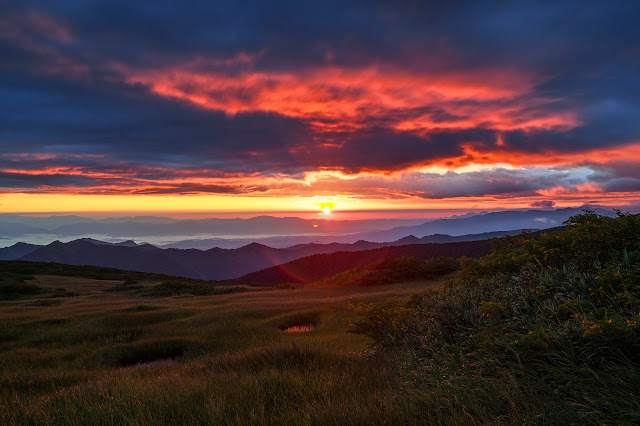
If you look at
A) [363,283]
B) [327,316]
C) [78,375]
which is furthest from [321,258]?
[78,375]

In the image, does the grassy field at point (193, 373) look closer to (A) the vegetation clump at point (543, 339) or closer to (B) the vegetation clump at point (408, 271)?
(A) the vegetation clump at point (543, 339)

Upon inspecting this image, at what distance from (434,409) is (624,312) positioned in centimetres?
336

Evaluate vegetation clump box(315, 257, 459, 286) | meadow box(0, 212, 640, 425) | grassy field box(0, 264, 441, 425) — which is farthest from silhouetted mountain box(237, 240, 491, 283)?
meadow box(0, 212, 640, 425)

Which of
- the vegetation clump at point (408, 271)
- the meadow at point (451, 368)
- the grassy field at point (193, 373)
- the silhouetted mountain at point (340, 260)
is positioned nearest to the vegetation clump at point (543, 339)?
the meadow at point (451, 368)

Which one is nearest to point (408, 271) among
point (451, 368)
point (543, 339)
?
point (451, 368)

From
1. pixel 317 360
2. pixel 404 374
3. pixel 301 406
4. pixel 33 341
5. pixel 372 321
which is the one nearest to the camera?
pixel 301 406

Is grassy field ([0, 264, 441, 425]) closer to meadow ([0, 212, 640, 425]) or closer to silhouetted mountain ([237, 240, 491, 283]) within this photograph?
meadow ([0, 212, 640, 425])

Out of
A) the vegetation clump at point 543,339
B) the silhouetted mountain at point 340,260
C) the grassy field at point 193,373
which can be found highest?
the vegetation clump at point 543,339

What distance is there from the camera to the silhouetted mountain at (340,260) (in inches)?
2847

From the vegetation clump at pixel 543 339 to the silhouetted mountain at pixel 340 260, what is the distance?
63791 mm

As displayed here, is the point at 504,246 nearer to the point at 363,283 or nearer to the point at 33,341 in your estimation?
the point at 33,341

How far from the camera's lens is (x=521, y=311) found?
6016mm

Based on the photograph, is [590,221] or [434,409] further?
[590,221]

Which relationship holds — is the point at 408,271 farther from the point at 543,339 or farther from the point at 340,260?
the point at 340,260
